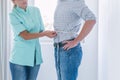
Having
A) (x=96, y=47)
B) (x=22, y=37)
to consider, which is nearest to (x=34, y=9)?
(x=22, y=37)

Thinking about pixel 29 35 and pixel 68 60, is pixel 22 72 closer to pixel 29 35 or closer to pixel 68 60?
pixel 29 35

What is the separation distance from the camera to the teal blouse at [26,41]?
6.30ft

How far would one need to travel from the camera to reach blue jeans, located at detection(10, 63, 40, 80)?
1975 millimetres

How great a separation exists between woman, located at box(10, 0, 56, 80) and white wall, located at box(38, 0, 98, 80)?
0.55 metres

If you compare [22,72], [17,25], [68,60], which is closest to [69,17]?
[68,60]

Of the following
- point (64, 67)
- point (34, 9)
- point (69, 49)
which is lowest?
point (64, 67)

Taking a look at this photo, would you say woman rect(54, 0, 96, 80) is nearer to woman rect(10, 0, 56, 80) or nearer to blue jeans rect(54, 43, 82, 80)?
blue jeans rect(54, 43, 82, 80)

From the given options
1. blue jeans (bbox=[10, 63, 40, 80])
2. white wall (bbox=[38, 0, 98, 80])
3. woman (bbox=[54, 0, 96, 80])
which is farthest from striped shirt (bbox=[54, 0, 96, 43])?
white wall (bbox=[38, 0, 98, 80])

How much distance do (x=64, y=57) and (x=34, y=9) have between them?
596 mm

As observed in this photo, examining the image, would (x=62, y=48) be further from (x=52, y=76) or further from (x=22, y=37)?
(x=52, y=76)

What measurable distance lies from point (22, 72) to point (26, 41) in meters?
0.27

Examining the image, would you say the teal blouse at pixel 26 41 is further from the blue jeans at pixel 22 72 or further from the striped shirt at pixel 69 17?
the striped shirt at pixel 69 17

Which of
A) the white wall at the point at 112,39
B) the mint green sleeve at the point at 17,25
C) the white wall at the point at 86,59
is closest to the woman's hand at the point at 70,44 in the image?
the white wall at the point at 112,39

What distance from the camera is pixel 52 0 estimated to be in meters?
2.65
